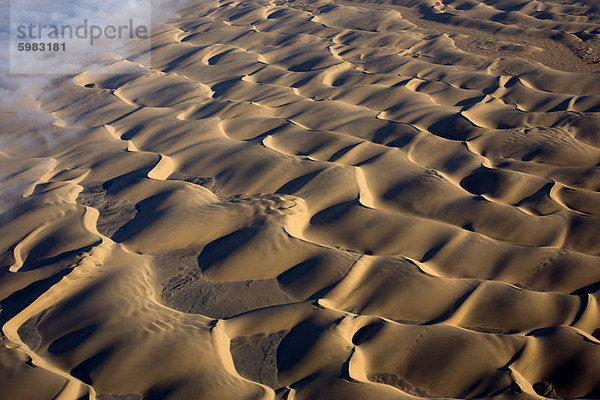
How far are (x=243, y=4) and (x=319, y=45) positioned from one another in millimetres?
2998

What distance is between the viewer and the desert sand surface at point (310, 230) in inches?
110

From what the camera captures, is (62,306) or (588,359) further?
(62,306)

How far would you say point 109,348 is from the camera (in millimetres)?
2971

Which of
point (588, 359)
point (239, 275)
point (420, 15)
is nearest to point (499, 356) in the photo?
point (588, 359)

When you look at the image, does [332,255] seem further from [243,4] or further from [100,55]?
[243,4]

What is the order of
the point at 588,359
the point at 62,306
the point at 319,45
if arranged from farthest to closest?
the point at 319,45, the point at 62,306, the point at 588,359

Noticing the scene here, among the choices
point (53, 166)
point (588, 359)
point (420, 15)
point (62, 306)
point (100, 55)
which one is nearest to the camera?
point (588, 359)

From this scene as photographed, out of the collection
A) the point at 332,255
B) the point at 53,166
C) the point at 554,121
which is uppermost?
the point at 554,121

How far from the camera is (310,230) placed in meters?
3.87

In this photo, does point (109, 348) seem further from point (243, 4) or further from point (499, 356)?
point (243, 4)

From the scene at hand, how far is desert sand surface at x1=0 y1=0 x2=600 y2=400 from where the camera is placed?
9.14 ft

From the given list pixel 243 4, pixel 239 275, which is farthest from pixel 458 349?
pixel 243 4

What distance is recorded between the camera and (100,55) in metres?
8.12

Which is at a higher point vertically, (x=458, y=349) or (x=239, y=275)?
(x=458, y=349)
